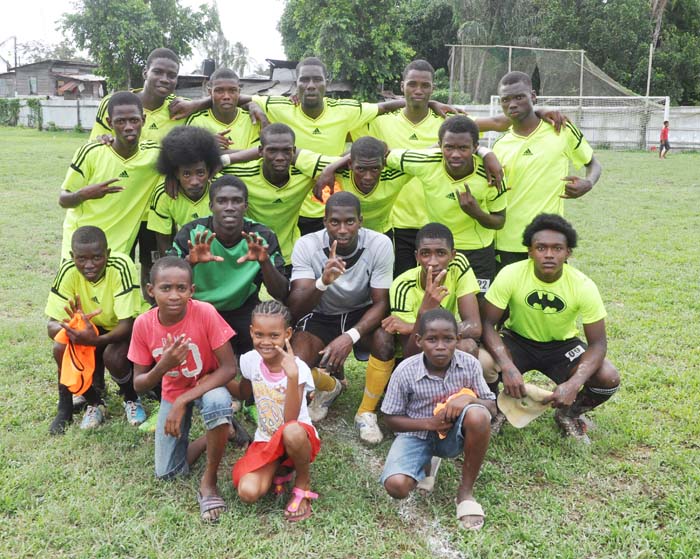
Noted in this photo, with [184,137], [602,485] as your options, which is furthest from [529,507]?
[184,137]

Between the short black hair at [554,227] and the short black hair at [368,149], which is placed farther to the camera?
the short black hair at [368,149]

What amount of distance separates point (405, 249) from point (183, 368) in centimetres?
207

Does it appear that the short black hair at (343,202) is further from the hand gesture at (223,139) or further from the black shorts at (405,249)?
the hand gesture at (223,139)

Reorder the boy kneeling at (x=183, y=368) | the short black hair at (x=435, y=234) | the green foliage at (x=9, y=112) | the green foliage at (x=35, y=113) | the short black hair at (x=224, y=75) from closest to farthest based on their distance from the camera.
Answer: the boy kneeling at (x=183, y=368)
the short black hair at (x=435, y=234)
the short black hair at (x=224, y=75)
the green foliage at (x=35, y=113)
the green foliage at (x=9, y=112)

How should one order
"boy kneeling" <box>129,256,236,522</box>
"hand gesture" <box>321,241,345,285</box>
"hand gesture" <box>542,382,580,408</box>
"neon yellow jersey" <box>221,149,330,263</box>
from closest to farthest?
"boy kneeling" <box>129,256,236,522</box> < "hand gesture" <box>542,382,580,408</box> < "hand gesture" <box>321,241,345,285</box> < "neon yellow jersey" <box>221,149,330,263</box>

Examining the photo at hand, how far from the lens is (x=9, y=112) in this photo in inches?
1374

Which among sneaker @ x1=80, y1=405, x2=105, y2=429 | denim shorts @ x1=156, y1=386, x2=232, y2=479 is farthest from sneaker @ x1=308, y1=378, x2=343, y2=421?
sneaker @ x1=80, y1=405, x2=105, y2=429

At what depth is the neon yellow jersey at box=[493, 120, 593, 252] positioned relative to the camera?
452cm

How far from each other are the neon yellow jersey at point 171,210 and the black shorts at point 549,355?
2173mm

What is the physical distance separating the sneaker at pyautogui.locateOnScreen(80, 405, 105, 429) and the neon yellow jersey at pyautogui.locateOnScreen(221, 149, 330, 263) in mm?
1584

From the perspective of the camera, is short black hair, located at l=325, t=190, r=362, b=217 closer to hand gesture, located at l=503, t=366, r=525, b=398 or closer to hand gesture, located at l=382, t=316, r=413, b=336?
hand gesture, located at l=382, t=316, r=413, b=336

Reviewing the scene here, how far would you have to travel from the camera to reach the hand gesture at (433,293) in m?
3.59

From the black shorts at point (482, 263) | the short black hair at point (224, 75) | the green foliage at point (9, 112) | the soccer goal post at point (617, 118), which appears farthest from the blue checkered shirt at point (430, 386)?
the green foliage at point (9, 112)

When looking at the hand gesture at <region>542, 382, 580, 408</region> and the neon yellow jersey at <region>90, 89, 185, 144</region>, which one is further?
the neon yellow jersey at <region>90, 89, 185, 144</region>
